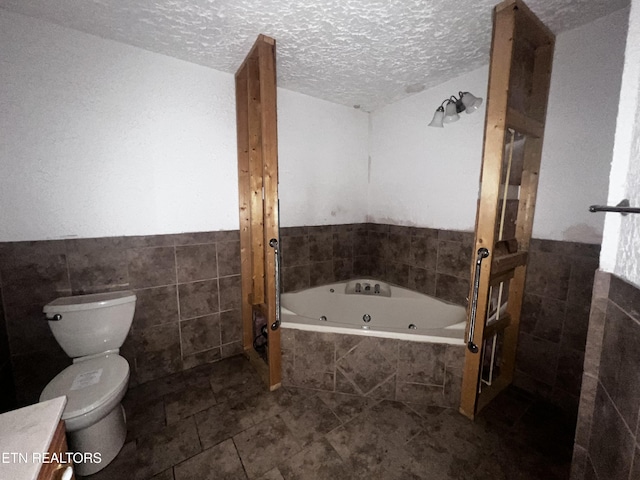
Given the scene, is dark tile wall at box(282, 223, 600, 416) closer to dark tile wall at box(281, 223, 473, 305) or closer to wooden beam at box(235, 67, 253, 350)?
dark tile wall at box(281, 223, 473, 305)

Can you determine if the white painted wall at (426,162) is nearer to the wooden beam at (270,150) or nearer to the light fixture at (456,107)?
the light fixture at (456,107)

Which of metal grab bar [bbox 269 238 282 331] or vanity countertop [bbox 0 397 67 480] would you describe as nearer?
vanity countertop [bbox 0 397 67 480]

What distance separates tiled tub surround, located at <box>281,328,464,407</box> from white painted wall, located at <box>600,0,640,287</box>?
100 centimetres

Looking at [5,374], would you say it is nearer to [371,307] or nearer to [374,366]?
[374,366]

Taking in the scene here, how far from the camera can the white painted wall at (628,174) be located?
2.40ft

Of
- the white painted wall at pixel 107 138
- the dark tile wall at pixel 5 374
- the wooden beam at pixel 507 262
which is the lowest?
the dark tile wall at pixel 5 374

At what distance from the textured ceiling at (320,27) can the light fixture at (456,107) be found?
297 mm

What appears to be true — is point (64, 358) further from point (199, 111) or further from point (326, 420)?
point (199, 111)

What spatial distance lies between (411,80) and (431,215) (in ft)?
4.02

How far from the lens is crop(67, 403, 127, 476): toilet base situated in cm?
125

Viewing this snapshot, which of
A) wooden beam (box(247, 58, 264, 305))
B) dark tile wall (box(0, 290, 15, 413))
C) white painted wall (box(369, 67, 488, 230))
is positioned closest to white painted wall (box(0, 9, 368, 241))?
wooden beam (box(247, 58, 264, 305))

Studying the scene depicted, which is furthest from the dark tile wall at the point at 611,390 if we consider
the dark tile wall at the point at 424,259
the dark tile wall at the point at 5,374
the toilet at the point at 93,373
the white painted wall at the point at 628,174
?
the dark tile wall at the point at 5,374

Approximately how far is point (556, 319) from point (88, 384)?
2825mm

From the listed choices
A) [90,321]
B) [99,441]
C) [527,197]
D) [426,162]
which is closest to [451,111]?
[426,162]
